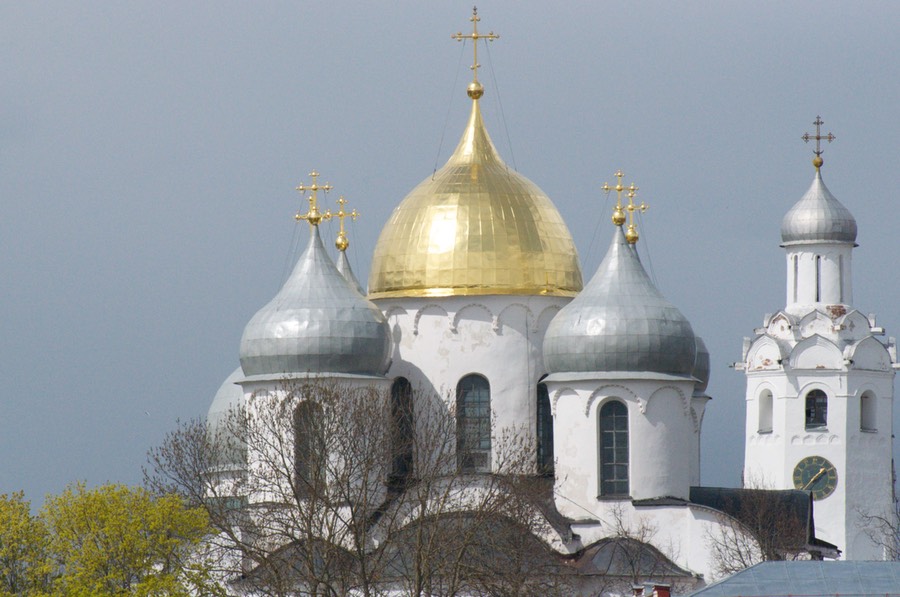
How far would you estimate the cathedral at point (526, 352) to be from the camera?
167ft

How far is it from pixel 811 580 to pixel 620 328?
11.4 metres

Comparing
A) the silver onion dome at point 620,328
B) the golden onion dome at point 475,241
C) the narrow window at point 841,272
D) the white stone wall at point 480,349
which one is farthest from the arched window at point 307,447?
the narrow window at point 841,272

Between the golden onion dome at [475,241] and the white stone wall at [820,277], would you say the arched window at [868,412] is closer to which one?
the white stone wall at [820,277]

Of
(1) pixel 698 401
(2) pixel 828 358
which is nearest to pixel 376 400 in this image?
(1) pixel 698 401

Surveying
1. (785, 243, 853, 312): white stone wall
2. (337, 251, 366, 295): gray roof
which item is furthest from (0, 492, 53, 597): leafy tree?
(785, 243, 853, 312): white stone wall

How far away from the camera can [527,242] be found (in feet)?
176

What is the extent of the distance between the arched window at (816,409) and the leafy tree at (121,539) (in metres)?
27.5

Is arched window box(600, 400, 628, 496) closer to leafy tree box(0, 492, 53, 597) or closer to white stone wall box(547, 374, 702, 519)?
white stone wall box(547, 374, 702, 519)

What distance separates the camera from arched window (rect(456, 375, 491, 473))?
169ft

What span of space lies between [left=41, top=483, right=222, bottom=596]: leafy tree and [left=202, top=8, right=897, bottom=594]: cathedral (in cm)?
308

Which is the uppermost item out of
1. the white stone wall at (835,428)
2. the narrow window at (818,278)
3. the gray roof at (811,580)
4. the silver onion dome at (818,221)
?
the silver onion dome at (818,221)

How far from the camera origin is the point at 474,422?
52.6 meters

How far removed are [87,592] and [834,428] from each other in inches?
1209

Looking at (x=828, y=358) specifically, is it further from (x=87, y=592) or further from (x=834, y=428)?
(x=87, y=592)
